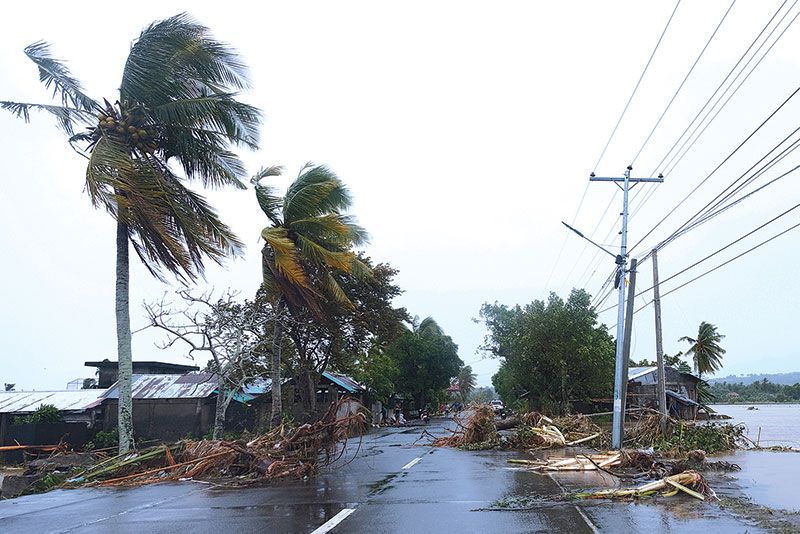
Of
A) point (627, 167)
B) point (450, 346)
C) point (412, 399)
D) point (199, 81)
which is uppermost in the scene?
point (199, 81)

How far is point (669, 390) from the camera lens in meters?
45.5

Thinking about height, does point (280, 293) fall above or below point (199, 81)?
below

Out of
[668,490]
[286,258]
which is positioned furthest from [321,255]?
[668,490]

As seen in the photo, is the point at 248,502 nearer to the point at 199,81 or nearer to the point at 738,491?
the point at 738,491

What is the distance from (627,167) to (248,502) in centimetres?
1610

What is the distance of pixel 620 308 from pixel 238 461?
1206 cm

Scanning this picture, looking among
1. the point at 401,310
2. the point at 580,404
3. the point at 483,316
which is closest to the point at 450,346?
the point at 483,316

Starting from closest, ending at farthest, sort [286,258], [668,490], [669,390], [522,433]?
1. [668,490]
2. [286,258]
3. [522,433]
4. [669,390]

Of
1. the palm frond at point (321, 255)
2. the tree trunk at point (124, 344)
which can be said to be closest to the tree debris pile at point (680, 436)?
the palm frond at point (321, 255)

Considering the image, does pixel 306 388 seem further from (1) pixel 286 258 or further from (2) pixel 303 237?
(1) pixel 286 258

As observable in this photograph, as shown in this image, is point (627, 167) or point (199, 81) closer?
point (199, 81)

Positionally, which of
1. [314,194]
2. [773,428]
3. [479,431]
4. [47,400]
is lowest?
[773,428]

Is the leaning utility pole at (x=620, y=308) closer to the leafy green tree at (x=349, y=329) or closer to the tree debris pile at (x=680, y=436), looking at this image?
the tree debris pile at (x=680, y=436)

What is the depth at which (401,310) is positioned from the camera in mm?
31516
